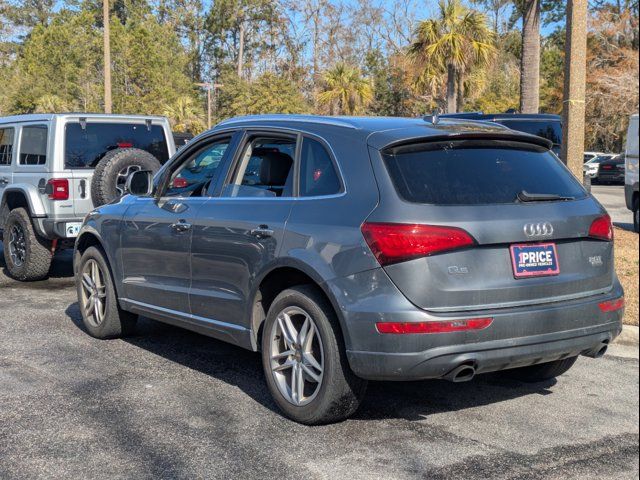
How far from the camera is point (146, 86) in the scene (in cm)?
4825

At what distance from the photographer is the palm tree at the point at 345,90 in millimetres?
40906

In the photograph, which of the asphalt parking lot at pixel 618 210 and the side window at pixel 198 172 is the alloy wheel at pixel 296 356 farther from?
the asphalt parking lot at pixel 618 210

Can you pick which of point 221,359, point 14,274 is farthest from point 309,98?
point 221,359

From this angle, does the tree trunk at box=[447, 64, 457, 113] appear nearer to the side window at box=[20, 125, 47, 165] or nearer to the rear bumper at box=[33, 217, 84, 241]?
the side window at box=[20, 125, 47, 165]

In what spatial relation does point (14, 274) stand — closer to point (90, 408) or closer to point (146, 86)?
point (90, 408)

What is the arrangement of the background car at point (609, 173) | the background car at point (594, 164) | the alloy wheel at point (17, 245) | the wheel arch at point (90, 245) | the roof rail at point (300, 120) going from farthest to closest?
the background car at point (594, 164) < the background car at point (609, 173) < the alloy wheel at point (17, 245) < the wheel arch at point (90, 245) < the roof rail at point (300, 120)

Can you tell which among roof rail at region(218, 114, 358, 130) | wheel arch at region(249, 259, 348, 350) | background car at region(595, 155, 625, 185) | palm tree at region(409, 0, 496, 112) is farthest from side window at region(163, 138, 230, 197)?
background car at region(595, 155, 625, 185)

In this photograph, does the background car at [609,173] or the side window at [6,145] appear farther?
the background car at [609,173]

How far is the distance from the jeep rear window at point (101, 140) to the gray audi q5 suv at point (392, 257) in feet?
14.1

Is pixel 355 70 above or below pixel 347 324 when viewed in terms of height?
above

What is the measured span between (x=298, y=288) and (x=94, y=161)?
548cm

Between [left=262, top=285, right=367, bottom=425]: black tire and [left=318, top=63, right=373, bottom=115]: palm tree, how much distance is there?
122 ft

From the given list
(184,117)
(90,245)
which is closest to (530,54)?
(90,245)

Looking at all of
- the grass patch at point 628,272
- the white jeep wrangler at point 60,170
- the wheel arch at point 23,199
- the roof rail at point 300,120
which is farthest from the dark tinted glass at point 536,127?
the roof rail at point 300,120
